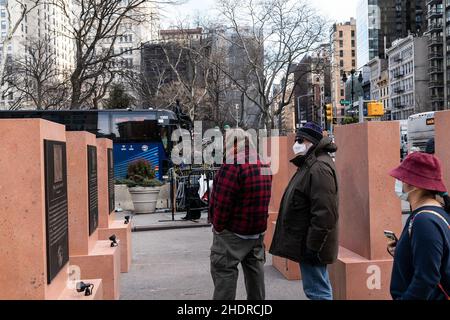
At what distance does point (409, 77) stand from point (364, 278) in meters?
106

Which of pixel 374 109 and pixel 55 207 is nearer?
pixel 55 207

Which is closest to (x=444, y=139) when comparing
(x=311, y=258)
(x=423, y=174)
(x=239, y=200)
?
(x=311, y=258)

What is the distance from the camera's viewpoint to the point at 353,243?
19.1 ft

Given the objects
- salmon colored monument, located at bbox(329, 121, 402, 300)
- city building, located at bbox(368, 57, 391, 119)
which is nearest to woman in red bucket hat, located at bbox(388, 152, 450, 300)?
salmon colored monument, located at bbox(329, 121, 402, 300)

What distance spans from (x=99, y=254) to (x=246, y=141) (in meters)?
2.07

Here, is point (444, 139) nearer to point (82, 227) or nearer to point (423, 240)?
point (423, 240)

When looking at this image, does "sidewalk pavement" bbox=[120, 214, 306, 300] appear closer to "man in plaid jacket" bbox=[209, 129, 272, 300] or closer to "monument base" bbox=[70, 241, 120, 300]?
"monument base" bbox=[70, 241, 120, 300]

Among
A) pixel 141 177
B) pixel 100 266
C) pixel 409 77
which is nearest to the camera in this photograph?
pixel 100 266

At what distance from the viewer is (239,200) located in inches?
195

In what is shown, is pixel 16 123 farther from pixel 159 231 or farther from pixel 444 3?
pixel 444 3

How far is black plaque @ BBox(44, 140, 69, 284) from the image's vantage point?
355 centimetres

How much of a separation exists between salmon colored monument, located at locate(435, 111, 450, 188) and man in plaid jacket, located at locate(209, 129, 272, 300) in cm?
165

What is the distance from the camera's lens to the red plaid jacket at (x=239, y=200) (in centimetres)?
488
